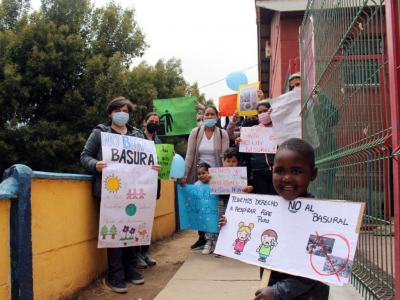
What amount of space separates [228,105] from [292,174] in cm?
521

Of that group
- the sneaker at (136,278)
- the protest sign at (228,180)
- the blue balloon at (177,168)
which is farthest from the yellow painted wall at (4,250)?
the blue balloon at (177,168)

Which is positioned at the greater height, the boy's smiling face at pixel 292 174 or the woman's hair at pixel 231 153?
the woman's hair at pixel 231 153

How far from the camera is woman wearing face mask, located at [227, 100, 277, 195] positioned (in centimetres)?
470

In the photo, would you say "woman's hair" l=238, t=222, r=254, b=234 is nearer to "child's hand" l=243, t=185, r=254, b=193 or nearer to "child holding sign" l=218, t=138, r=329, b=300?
"child holding sign" l=218, t=138, r=329, b=300

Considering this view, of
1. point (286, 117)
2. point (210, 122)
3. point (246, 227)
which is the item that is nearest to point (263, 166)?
point (286, 117)

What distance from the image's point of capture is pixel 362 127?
7.35ft

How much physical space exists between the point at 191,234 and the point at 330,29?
5377mm

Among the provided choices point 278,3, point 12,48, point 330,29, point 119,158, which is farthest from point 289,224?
point 12,48

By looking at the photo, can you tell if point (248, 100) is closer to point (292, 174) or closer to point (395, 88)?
point (292, 174)

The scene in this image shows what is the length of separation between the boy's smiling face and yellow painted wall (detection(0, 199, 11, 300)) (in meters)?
2.01

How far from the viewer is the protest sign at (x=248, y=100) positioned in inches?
245

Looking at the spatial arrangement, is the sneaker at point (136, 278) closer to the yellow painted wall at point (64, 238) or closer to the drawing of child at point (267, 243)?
the yellow painted wall at point (64, 238)

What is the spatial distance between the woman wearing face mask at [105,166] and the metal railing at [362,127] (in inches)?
86.7

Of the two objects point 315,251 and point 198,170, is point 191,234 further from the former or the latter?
point 315,251
